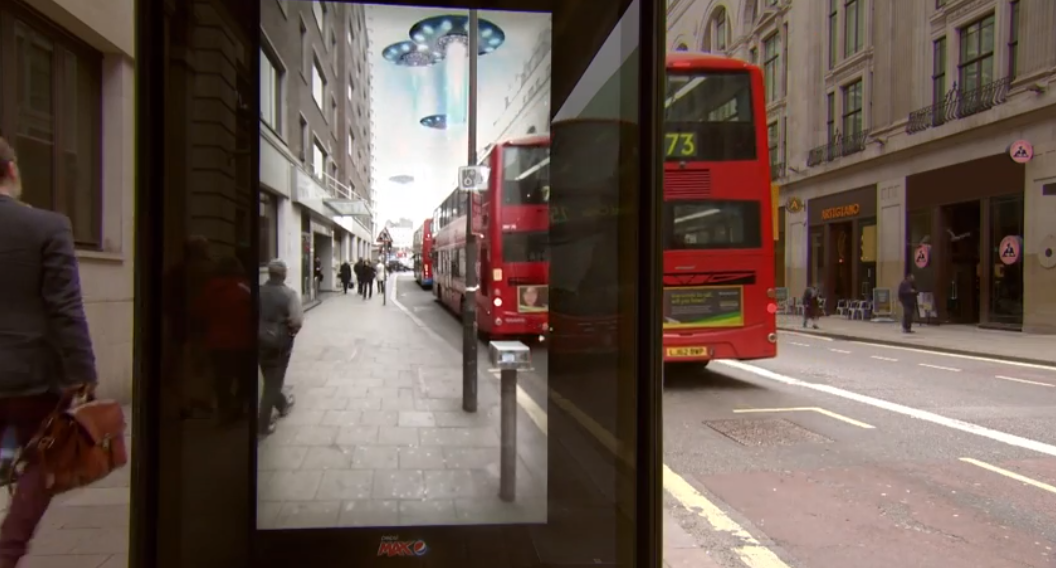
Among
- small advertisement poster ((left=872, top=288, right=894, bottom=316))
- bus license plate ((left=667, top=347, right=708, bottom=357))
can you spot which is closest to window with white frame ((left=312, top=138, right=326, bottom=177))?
A: bus license plate ((left=667, top=347, right=708, bottom=357))

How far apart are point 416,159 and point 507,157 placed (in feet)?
1.38

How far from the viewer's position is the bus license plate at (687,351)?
24.5 ft

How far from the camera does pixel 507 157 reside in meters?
2.98

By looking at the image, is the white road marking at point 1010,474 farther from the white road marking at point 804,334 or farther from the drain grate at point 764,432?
the white road marking at point 804,334

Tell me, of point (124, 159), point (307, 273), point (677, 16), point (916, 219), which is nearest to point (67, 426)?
point (307, 273)

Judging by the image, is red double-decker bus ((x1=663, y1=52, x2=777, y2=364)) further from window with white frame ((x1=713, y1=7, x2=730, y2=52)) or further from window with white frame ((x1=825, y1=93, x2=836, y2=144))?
window with white frame ((x1=825, y1=93, x2=836, y2=144))

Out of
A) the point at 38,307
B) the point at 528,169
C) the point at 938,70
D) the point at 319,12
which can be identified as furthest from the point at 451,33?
the point at 938,70

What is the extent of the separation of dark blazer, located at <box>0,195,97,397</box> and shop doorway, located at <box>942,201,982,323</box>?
68.5ft

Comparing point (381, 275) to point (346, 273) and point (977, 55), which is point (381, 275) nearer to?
point (346, 273)

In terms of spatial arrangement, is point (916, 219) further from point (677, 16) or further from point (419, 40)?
point (419, 40)

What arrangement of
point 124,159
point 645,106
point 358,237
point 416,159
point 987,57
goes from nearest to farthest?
point 645,106 < point 416,159 < point 358,237 < point 124,159 < point 987,57

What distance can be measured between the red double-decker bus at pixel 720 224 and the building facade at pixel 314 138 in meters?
4.85

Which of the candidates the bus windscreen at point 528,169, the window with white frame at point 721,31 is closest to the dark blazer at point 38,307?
the bus windscreen at point 528,169

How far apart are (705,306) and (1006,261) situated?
12.3m
